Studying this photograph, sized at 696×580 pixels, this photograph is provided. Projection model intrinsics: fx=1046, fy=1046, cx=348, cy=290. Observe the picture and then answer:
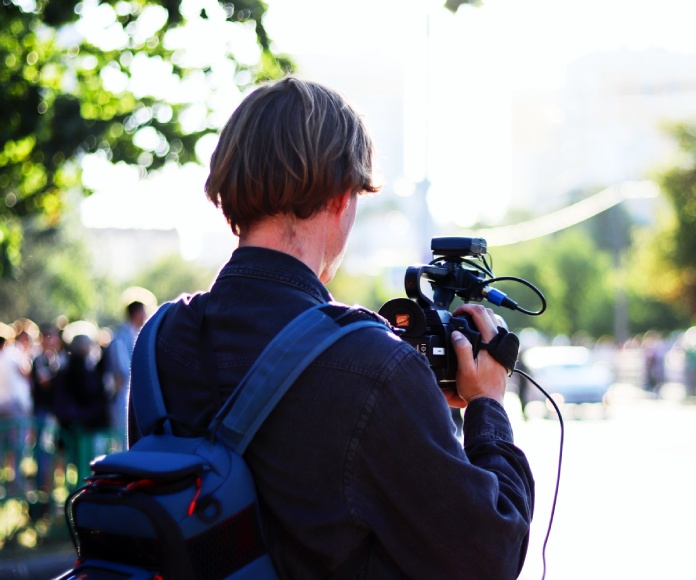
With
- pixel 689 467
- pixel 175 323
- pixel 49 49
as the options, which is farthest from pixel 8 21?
pixel 689 467

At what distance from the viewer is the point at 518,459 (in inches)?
74.2

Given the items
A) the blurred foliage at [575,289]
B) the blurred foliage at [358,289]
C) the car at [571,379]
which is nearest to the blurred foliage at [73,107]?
the car at [571,379]

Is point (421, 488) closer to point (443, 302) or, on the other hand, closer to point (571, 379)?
point (443, 302)

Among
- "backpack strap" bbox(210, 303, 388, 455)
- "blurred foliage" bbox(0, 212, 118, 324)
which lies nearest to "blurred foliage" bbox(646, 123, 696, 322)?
"blurred foliage" bbox(0, 212, 118, 324)

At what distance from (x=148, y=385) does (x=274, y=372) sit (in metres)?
0.33

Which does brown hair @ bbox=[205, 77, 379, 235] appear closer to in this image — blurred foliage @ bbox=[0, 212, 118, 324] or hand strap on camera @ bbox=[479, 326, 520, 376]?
hand strap on camera @ bbox=[479, 326, 520, 376]

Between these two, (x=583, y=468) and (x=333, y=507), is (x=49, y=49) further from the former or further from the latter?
(x=333, y=507)

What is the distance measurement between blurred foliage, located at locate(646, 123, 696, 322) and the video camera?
115ft

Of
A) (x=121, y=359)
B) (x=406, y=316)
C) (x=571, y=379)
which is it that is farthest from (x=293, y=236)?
(x=571, y=379)

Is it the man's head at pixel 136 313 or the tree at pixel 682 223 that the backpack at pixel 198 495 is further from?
the tree at pixel 682 223

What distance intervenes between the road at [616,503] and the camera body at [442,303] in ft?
12.6

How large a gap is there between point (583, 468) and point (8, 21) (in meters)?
9.37

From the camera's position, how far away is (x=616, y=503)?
35.2 ft

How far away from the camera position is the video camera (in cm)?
206
